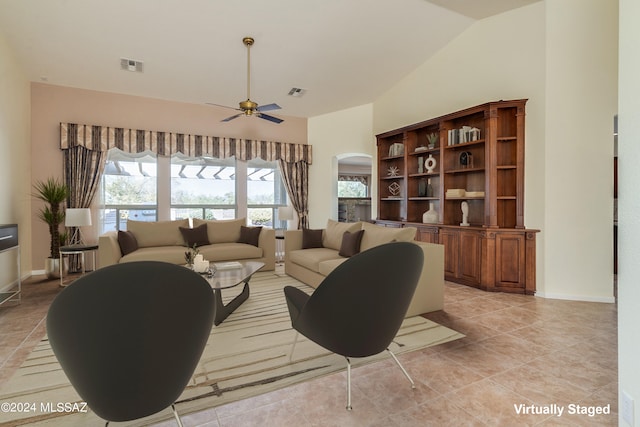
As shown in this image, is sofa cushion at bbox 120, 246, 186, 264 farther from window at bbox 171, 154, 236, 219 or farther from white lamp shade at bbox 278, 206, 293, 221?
white lamp shade at bbox 278, 206, 293, 221

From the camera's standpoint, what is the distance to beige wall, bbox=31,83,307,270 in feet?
16.9

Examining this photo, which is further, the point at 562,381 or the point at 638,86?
the point at 562,381

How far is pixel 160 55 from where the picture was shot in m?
4.46

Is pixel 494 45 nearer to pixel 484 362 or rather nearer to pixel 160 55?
pixel 484 362

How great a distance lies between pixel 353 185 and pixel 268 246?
303 inches

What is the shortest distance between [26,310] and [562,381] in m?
4.94

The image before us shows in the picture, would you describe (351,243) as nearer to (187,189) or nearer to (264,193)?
(264,193)

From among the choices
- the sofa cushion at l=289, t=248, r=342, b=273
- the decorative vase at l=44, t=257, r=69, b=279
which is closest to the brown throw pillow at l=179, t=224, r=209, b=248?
the sofa cushion at l=289, t=248, r=342, b=273

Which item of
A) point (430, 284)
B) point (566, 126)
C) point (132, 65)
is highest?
point (132, 65)

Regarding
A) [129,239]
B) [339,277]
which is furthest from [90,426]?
[129,239]

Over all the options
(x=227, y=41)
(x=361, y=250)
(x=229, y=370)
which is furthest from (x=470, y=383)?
(x=227, y=41)

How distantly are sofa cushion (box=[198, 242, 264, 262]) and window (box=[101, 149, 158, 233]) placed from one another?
1.82 m

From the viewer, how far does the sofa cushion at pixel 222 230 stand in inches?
213

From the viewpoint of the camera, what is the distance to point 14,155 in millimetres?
4449
